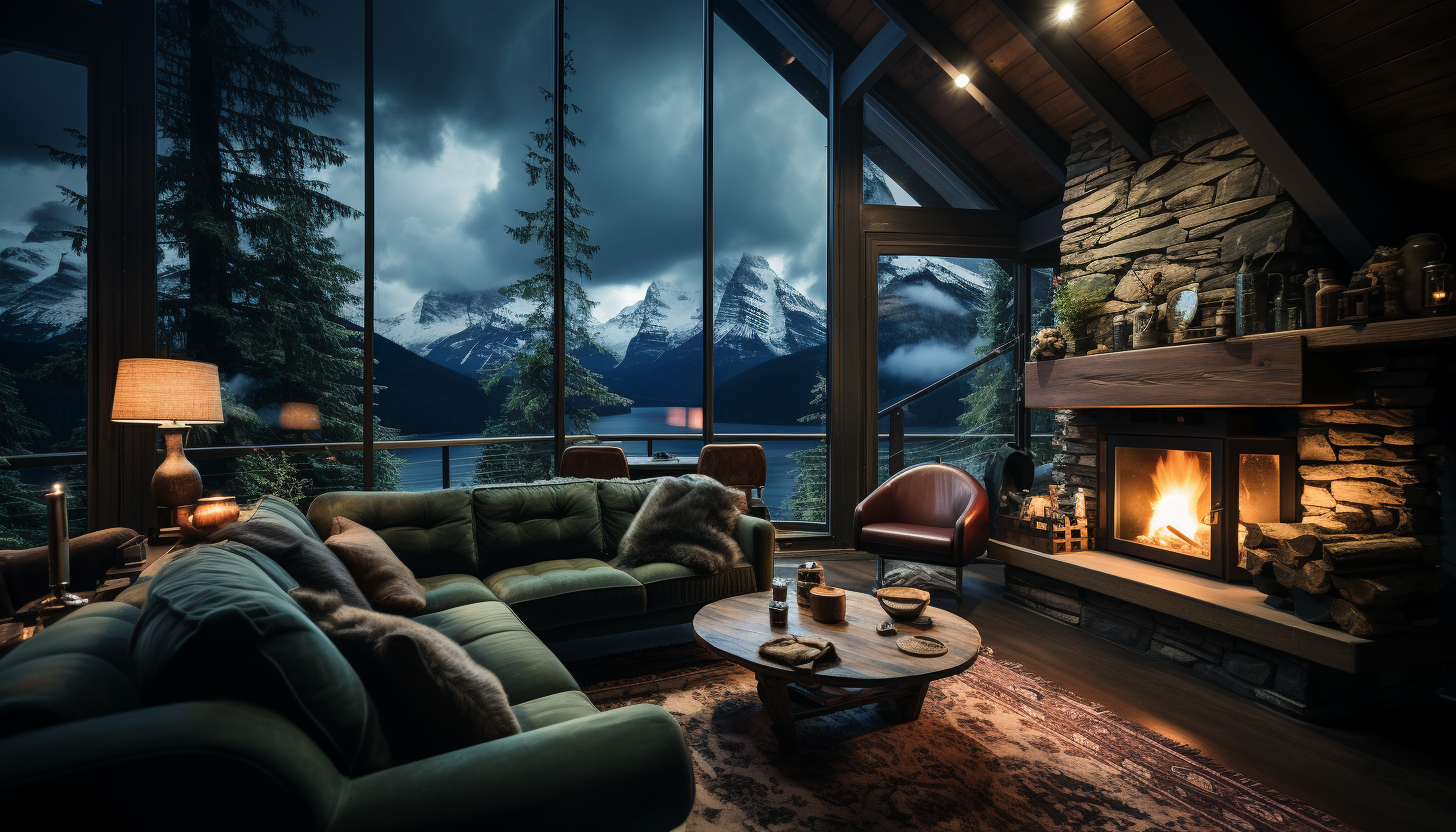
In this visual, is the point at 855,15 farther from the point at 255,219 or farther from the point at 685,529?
the point at 255,219

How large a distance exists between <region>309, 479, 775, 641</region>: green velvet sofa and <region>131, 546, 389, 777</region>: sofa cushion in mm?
1557

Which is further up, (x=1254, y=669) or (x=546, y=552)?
(x=546, y=552)

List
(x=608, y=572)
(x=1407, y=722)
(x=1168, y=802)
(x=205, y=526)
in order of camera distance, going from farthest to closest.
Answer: (x=608, y=572) < (x=205, y=526) < (x=1407, y=722) < (x=1168, y=802)

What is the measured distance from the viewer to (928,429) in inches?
219

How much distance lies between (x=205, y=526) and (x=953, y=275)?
5.85 metres

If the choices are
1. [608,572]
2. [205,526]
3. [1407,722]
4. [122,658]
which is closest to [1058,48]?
[1407,722]

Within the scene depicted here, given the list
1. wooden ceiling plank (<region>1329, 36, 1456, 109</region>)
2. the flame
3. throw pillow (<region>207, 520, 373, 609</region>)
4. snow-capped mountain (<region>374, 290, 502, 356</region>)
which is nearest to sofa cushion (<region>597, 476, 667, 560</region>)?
throw pillow (<region>207, 520, 373, 609</region>)

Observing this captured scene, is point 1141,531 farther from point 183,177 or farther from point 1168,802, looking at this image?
point 183,177

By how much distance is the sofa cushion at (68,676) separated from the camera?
0.79m

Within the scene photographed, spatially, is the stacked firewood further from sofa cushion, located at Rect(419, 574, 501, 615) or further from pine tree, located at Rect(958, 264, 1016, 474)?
sofa cushion, located at Rect(419, 574, 501, 615)

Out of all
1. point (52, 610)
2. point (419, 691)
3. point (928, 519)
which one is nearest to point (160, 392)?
point (52, 610)

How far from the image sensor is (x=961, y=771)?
1983mm

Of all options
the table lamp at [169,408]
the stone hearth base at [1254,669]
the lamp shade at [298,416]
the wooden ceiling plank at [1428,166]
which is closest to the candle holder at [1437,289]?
the wooden ceiling plank at [1428,166]

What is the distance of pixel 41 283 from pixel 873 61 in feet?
18.2
